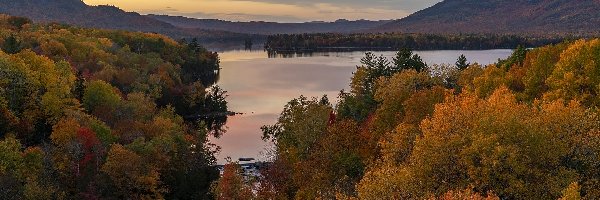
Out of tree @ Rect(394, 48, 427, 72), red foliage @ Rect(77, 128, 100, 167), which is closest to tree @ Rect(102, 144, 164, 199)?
red foliage @ Rect(77, 128, 100, 167)

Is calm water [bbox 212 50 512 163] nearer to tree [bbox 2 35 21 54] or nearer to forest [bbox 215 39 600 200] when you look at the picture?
forest [bbox 215 39 600 200]

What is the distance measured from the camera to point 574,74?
5291 centimetres

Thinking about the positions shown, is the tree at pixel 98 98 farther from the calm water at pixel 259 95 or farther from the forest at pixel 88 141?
the calm water at pixel 259 95

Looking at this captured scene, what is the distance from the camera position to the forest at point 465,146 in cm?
3575

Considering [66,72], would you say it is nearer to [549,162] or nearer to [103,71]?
[103,71]

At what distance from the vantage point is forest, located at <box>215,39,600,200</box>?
35.8 m

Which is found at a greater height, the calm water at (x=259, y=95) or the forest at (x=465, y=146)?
the forest at (x=465, y=146)

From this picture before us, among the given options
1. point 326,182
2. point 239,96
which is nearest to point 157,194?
point 326,182

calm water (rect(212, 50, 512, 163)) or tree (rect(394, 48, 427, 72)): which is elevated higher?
tree (rect(394, 48, 427, 72))

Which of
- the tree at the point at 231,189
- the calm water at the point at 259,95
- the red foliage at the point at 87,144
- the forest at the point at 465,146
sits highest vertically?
the forest at the point at 465,146

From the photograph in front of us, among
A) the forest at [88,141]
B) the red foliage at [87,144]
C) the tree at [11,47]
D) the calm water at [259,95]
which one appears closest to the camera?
the forest at [88,141]

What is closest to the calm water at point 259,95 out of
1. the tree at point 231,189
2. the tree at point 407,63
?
the tree at point 407,63

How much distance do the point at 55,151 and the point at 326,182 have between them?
25124 millimetres

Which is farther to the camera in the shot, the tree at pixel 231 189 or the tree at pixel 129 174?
the tree at pixel 129 174
